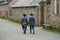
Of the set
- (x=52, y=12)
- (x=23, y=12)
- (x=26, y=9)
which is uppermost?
(x=52, y=12)

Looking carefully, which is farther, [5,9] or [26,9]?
[5,9]

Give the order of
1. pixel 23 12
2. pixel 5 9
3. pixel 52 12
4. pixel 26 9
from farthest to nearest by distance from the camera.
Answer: pixel 5 9, pixel 23 12, pixel 26 9, pixel 52 12

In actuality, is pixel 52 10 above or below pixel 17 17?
above

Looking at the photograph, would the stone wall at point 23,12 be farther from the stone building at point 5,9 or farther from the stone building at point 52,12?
the stone building at point 5,9

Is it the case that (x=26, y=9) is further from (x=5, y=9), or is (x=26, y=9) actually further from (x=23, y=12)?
(x=5, y=9)

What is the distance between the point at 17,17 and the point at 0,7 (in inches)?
573

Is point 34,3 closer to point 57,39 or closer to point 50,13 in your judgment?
point 50,13

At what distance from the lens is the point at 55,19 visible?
29188 millimetres

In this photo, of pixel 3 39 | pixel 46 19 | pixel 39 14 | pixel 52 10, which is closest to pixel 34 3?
pixel 39 14

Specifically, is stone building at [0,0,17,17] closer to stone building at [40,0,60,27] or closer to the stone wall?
the stone wall

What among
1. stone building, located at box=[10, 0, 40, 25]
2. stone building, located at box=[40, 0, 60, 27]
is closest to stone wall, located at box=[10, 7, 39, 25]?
stone building, located at box=[10, 0, 40, 25]

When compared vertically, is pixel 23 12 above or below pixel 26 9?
below

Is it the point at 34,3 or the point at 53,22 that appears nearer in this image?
the point at 53,22

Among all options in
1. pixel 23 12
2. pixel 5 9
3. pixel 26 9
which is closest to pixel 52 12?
pixel 26 9
